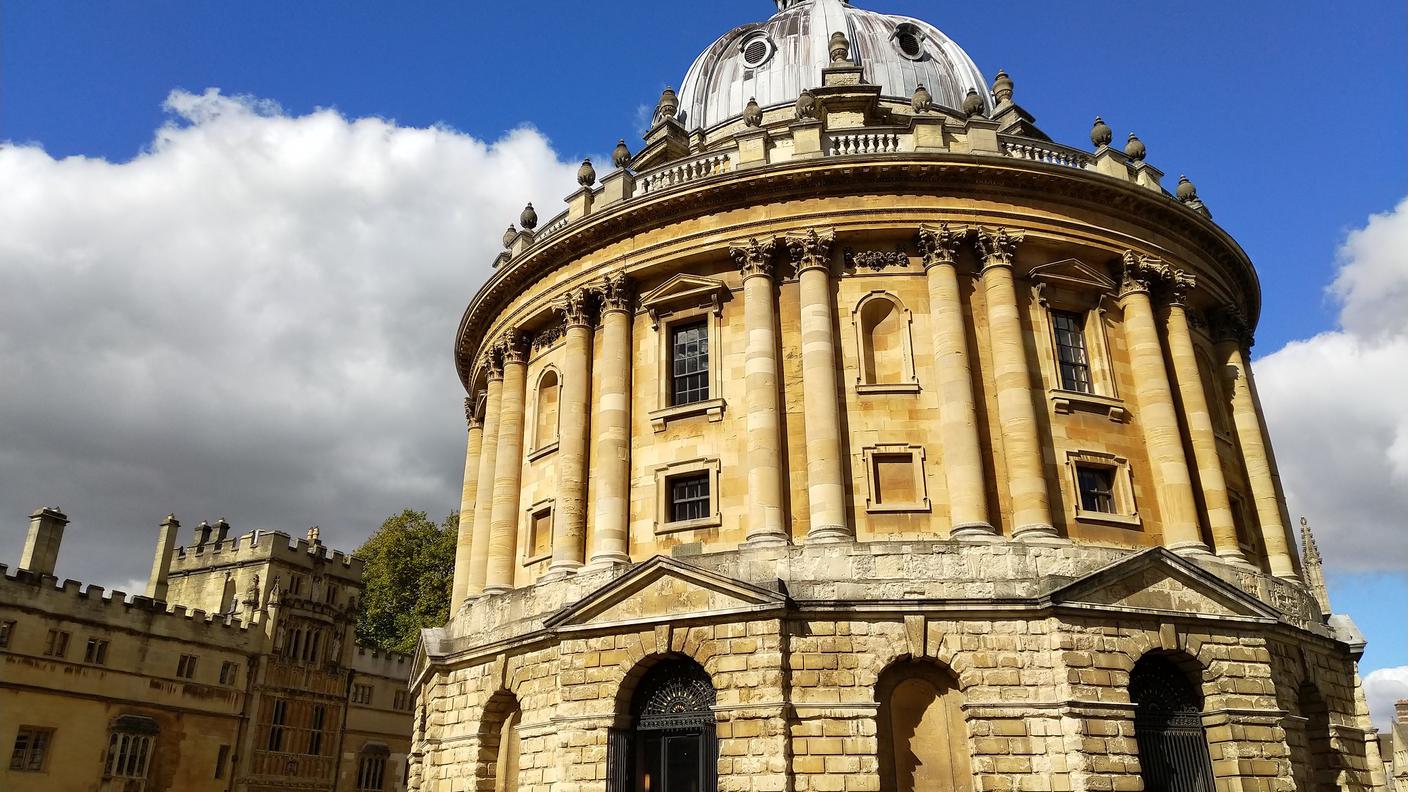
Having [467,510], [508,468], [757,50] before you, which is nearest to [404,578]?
[467,510]

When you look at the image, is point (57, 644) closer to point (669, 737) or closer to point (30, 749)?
point (30, 749)

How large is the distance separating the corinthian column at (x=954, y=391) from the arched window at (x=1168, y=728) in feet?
13.2

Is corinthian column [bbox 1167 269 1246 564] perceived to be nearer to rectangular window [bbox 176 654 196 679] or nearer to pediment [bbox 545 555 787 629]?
pediment [bbox 545 555 787 629]

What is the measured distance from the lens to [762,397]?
71.5 ft

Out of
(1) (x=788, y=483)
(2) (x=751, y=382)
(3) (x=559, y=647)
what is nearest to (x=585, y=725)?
(3) (x=559, y=647)

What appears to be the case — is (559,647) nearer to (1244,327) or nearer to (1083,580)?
(1083,580)

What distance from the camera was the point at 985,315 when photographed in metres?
22.8

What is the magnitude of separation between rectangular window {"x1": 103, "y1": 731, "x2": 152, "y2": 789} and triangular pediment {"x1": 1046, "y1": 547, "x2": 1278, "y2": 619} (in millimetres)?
36804

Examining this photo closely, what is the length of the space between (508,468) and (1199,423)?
56.6 ft

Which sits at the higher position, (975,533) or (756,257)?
(756,257)

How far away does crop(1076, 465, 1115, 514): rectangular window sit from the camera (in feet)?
71.5

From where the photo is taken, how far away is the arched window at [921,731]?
18406 millimetres

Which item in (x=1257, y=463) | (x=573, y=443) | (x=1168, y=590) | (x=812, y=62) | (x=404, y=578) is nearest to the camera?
(x=1168, y=590)

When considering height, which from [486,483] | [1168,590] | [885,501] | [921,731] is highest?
[486,483]
